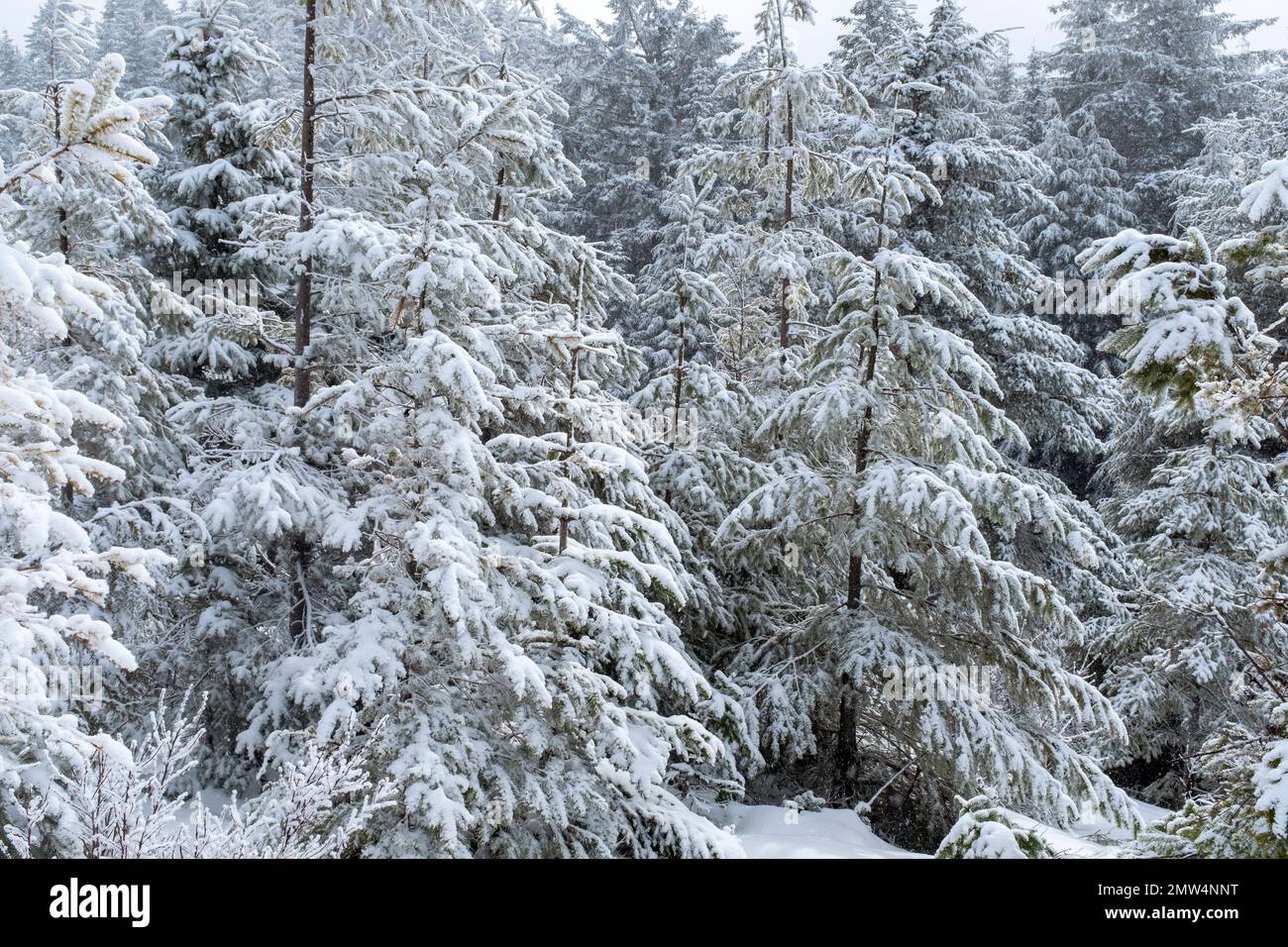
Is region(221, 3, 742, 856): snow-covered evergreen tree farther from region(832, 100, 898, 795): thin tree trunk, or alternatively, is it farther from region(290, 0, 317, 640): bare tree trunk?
region(832, 100, 898, 795): thin tree trunk

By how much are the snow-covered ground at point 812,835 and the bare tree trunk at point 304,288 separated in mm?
4708

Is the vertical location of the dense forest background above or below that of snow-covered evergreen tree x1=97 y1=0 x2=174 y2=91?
below

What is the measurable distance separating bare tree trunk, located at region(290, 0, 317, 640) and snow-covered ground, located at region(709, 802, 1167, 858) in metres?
4.71

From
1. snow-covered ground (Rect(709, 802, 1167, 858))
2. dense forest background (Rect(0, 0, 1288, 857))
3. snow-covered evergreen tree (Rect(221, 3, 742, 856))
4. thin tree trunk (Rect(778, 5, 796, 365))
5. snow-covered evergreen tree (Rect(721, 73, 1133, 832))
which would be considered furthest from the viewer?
thin tree trunk (Rect(778, 5, 796, 365))

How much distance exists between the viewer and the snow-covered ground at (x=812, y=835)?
729 centimetres

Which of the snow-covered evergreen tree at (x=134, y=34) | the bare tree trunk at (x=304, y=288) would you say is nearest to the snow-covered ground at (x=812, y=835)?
the bare tree trunk at (x=304, y=288)

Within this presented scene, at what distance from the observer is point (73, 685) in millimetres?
7660

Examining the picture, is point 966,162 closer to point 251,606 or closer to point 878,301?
point 878,301

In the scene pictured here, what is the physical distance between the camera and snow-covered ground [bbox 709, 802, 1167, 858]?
7.29 metres

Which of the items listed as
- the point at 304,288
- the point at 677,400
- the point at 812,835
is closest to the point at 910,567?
the point at 812,835

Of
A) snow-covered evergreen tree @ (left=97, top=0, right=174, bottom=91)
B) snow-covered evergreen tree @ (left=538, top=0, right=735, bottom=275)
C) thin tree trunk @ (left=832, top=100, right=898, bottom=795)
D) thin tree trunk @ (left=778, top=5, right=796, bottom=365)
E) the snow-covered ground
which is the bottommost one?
the snow-covered ground

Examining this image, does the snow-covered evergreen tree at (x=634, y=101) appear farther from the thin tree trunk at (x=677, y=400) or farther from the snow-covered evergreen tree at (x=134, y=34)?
the snow-covered evergreen tree at (x=134, y=34)

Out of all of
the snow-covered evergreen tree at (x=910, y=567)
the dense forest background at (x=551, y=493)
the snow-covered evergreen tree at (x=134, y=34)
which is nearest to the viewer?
the dense forest background at (x=551, y=493)

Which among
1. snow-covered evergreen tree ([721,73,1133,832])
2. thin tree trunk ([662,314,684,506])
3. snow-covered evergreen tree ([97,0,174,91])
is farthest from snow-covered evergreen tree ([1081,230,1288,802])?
snow-covered evergreen tree ([97,0,174,91])
